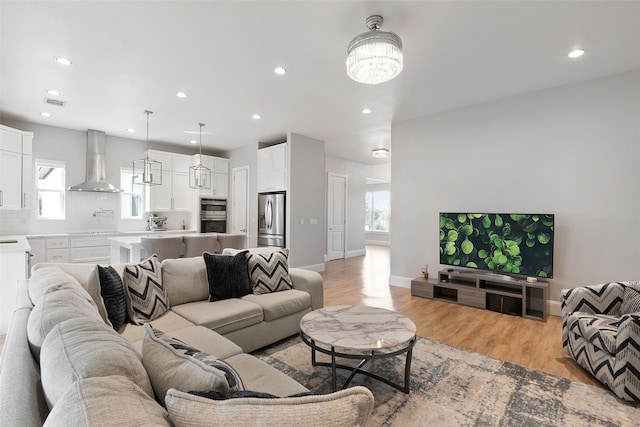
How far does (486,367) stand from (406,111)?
3.55 m

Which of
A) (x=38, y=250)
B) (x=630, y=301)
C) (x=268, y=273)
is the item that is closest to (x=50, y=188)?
(x=38, y=250)

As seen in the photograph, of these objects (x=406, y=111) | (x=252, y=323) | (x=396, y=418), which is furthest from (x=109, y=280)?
(x=406, y=111)

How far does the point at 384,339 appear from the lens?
1.96 m

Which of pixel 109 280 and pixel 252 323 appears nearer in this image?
pixel 109 280

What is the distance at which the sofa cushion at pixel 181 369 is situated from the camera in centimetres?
86

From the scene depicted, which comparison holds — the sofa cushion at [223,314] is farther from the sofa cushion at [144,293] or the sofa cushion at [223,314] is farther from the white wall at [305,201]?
the white wall at [305,201]

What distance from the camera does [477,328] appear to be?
3336 millimetres

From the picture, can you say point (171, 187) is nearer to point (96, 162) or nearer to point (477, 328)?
point (96, 162)

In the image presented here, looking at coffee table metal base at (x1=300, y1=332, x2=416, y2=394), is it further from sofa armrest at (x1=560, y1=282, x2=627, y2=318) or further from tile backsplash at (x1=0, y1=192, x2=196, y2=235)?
tile backsplash at (x1=0, y1=192, x2=196, y2=235)

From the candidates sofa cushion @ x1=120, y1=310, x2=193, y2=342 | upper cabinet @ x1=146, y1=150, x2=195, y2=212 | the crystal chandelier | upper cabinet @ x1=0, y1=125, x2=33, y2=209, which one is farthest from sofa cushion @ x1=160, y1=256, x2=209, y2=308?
upper cabinet @ x1=146, y1=150, x2=195, y2=212

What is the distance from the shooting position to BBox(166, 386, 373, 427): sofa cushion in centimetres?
66

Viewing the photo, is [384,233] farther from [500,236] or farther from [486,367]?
[486,367]

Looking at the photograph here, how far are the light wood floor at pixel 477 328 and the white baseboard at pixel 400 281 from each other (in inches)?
4.4

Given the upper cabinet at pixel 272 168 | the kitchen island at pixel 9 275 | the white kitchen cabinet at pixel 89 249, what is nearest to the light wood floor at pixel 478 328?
the upper cabinet at pixel 272 168
